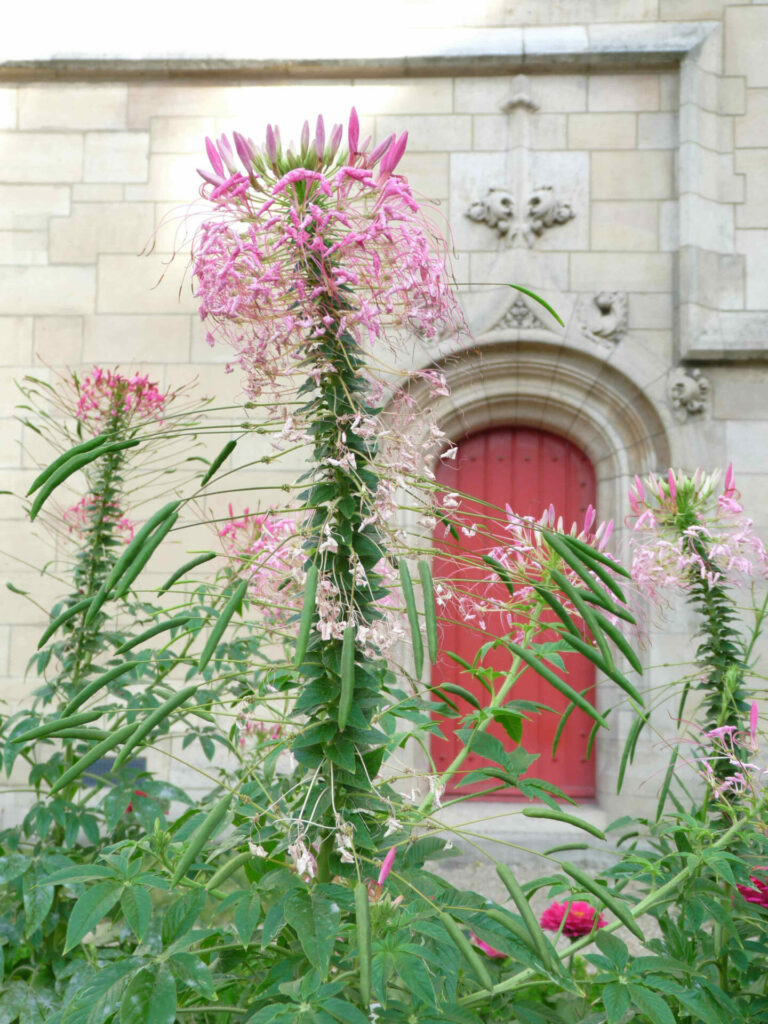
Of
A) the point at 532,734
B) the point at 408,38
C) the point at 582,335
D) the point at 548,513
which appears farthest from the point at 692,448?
the point at 548,513

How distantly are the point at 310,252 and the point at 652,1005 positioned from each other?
33.6 inches

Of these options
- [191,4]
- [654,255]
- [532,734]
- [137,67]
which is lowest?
[532,734]

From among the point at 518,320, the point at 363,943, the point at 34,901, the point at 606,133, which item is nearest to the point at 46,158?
the point at 518,320

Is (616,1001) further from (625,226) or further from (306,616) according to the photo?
(625,226)

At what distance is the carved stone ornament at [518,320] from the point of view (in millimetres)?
4316

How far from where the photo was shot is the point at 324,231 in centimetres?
90

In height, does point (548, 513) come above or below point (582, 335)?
below

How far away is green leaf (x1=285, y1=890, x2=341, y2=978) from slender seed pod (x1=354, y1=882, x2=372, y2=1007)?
0.03 metres

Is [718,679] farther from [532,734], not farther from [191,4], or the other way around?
[191,4]

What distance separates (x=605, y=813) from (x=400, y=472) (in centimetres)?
379

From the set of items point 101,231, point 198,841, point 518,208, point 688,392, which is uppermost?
point 518,208

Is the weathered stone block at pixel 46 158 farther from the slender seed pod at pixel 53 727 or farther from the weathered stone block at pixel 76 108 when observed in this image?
the slender seed pod at pixel 53 727

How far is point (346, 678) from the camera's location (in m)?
0.78

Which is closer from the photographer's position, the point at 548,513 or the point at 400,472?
the point at 400,472
